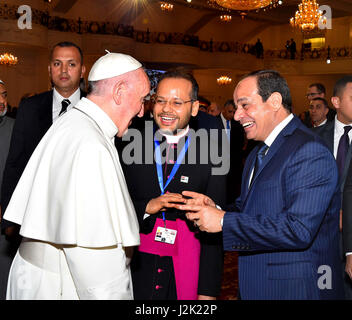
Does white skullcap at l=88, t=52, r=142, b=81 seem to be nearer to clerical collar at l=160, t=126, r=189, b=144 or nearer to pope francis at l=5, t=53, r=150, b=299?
pope francis at l=5, t=53, r=150, b=299

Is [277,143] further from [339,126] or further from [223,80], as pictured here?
[223,80]

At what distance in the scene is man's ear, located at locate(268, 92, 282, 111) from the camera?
2.53 metres

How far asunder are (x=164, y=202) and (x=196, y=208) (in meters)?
0.24

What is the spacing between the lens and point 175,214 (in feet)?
9.43

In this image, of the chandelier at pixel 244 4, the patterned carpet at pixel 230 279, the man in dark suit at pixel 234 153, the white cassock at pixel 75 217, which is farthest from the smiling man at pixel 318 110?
the chandelier at pixel 244 4

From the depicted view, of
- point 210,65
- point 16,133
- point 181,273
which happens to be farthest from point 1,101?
point 210,65

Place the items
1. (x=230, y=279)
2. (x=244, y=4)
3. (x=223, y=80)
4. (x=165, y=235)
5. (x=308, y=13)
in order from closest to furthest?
(x=165, y=235) < (x=230, y=279) < (x=244, y=4) < (x=308, y=13) < (x=223, y=80)

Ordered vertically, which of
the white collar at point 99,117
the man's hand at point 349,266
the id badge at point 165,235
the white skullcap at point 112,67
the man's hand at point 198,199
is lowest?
the man's hand at point 349,266

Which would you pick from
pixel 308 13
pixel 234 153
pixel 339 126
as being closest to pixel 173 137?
pixel 339 126

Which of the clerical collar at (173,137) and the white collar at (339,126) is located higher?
the white collar at (339,126)

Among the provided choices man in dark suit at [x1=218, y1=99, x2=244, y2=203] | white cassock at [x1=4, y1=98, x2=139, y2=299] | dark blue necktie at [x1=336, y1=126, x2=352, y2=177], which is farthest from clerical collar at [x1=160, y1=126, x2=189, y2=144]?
man in dark suit at [x1=218, y1=99, x2=244, y2=203]

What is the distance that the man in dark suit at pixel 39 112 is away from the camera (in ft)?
12.1

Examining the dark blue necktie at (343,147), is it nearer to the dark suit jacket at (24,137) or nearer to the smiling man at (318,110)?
the smiling man at (318,110)

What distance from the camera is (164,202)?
266cm
